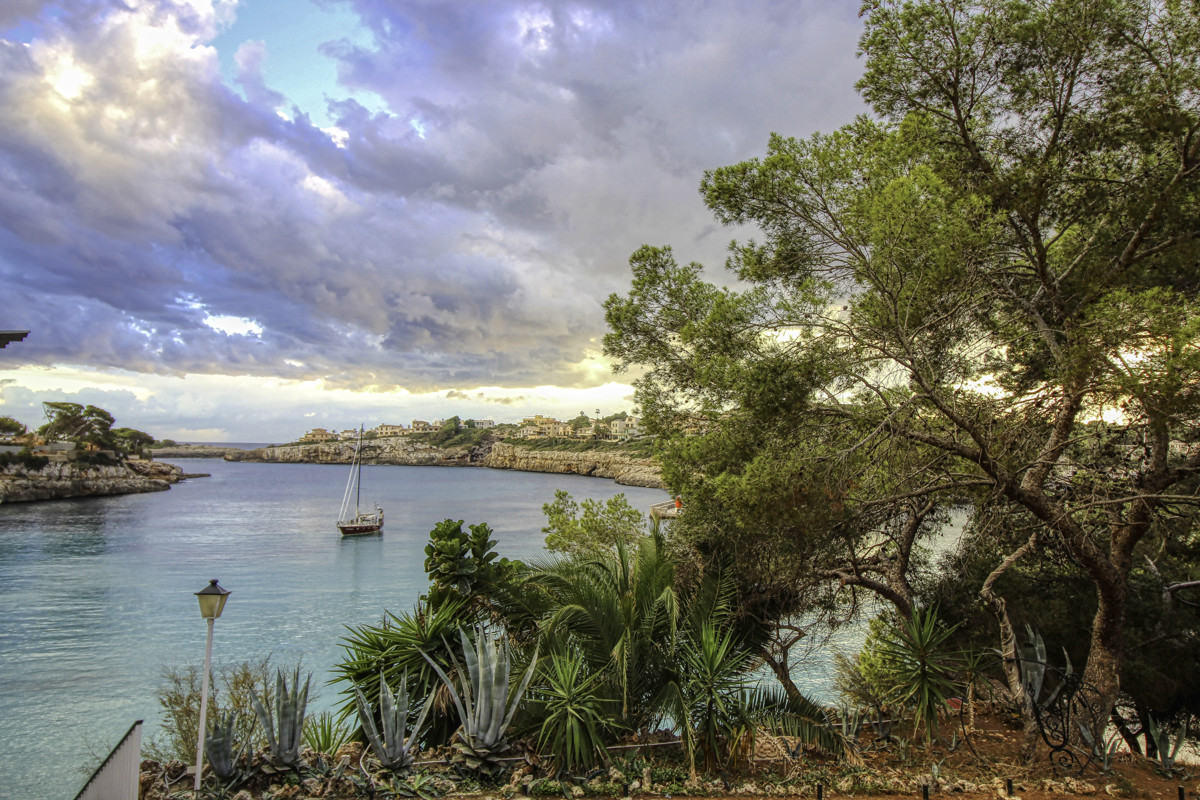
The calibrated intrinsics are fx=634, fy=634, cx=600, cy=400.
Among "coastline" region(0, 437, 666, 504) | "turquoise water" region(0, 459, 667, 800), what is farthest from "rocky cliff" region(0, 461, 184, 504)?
"turquoise water" region(0, 459, 667, 800)

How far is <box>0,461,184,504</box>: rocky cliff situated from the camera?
189ft

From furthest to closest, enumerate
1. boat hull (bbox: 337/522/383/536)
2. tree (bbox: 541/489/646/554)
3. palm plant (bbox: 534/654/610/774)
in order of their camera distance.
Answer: boat hull (bbox: 337/522/383/536), tree (bbox: 541/489/646/554), palm plant (bbox: 534/654/610/774)

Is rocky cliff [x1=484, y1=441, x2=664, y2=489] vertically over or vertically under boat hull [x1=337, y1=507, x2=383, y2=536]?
over

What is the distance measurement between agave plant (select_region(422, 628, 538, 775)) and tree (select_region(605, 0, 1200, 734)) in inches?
113

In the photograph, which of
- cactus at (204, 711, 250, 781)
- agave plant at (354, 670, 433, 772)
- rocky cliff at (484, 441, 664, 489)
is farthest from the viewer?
rocky cliff at (484, 441, 664, 489)

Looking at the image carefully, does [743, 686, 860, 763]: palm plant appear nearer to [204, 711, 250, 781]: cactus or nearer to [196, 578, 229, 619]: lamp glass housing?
[204, 711, 250, 781]: cactus

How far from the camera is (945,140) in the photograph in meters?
6.79

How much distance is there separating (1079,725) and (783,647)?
9.33ft

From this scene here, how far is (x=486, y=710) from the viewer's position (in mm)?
5609

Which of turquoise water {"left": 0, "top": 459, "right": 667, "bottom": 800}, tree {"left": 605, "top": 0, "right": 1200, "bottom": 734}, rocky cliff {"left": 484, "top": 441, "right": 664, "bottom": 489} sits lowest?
turquoise water {"left": 0, "top": 459, "right": 667, "bottom": 800}

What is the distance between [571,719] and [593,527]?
197 inches

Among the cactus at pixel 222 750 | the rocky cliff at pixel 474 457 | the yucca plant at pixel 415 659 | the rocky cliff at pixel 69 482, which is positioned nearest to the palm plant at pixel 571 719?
the yucca plant at pixel 415 659

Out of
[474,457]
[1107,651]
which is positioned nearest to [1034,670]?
[1107,651]

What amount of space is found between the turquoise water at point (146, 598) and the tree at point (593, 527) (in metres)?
6.73
